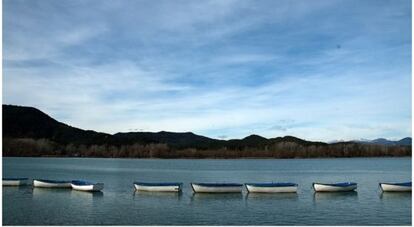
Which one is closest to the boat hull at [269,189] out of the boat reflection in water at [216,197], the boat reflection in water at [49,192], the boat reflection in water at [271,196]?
the boat reflection in water at [271,196]

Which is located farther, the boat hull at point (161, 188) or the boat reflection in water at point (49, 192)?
the boat hull at point (161, 188)

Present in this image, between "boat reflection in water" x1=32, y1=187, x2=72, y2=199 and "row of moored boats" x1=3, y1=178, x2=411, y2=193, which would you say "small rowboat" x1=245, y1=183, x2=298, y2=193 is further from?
"boat reflection in water" x1=32, y1=187, x2=72, y2=199

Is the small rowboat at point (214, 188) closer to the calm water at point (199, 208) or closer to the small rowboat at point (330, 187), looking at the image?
the calm water at point (199, 208)

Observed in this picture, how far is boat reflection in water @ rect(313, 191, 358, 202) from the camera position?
133ft

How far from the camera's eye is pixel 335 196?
140 ft

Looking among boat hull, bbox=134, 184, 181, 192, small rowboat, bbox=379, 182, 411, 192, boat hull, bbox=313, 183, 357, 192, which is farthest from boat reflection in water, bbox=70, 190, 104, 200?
small rowboat, bbox=379, 182, 411, 192

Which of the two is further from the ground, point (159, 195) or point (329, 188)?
point (329, 188)

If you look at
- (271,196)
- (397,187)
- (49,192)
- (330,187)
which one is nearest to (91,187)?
(49,192)

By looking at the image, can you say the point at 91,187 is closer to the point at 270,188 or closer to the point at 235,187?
the point at 235,187

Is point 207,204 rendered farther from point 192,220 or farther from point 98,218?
point 98,218

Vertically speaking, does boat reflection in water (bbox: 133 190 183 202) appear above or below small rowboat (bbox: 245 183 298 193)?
below

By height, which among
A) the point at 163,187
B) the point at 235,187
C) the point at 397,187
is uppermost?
the point at 397,187

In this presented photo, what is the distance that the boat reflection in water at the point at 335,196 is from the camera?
4062 centimetres

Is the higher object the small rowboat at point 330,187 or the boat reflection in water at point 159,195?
the small rowboat at point 330,187
